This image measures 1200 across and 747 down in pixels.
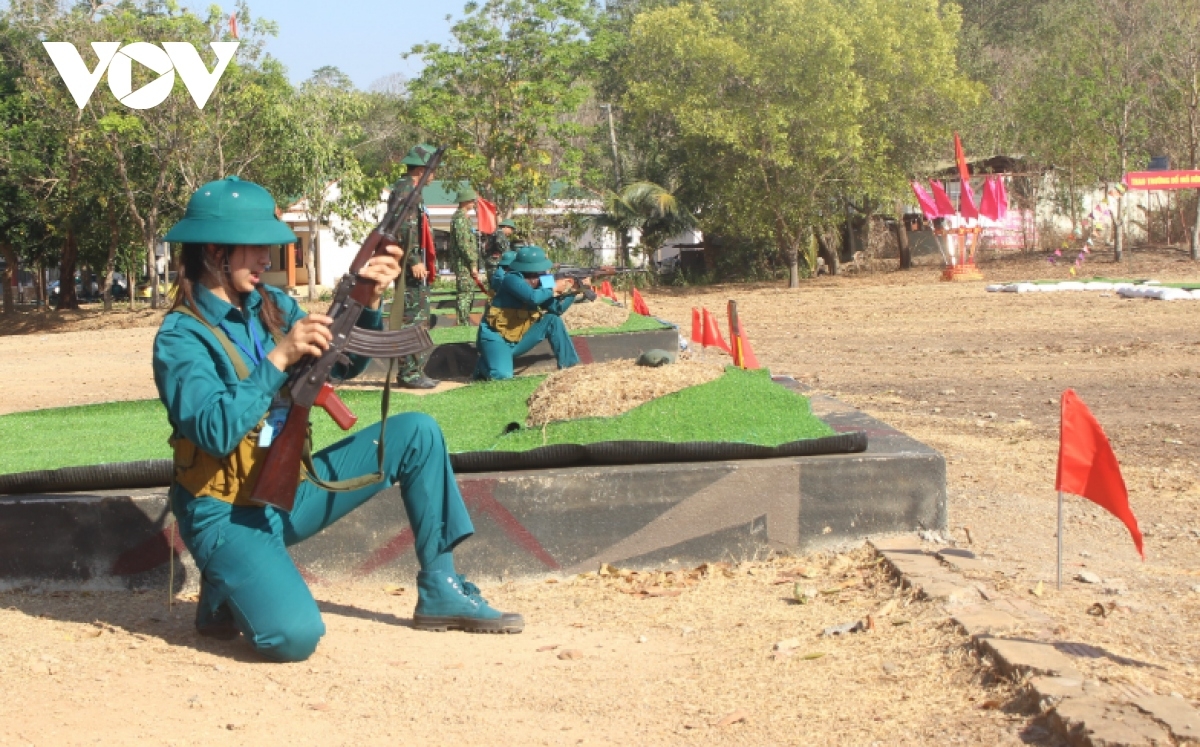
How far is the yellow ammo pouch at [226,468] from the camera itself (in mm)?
4293

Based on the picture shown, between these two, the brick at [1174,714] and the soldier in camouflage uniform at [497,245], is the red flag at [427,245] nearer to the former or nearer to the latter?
the soldier in camouflage uniform at [497,245]

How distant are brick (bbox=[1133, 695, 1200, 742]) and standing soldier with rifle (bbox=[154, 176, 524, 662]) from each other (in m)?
2.47

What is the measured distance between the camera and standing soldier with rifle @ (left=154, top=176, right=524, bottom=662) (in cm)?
412

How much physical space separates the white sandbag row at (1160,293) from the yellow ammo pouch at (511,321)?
13191mm

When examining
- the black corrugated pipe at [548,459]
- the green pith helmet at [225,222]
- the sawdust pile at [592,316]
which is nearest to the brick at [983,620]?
the black corrugated pipe at [548,459]

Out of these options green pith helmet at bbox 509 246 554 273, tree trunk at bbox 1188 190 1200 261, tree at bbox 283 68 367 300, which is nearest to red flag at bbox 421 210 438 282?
green pith helmet at bbox 509 246 554 273

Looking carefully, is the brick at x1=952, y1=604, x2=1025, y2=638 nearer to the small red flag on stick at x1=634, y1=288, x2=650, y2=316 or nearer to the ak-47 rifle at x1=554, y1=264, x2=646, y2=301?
the ak-47 rifle at x1=554, y1=264, x2=646, y2=301

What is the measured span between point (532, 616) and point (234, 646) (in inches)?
45.7

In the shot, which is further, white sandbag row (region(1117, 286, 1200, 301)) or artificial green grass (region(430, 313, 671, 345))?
white sandbag row (region(1117, 286, 1200, 301))

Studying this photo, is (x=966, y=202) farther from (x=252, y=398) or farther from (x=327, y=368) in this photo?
(x=252, y=398)

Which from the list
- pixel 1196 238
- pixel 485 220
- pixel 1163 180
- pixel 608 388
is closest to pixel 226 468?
pixel 608 388

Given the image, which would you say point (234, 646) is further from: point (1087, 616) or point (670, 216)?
point (670, 216)

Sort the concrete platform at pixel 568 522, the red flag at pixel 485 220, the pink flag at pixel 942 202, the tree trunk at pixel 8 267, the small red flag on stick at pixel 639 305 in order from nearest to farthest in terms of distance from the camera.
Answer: the concrete platform at pixel 568 522 → the small red flag on stick at pixel 639 305 → the red flag at pixel 485 220 → the pink flag at pixel 942 202 → the tree trunk at pixel 8 267

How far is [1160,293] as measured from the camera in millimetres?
20797
